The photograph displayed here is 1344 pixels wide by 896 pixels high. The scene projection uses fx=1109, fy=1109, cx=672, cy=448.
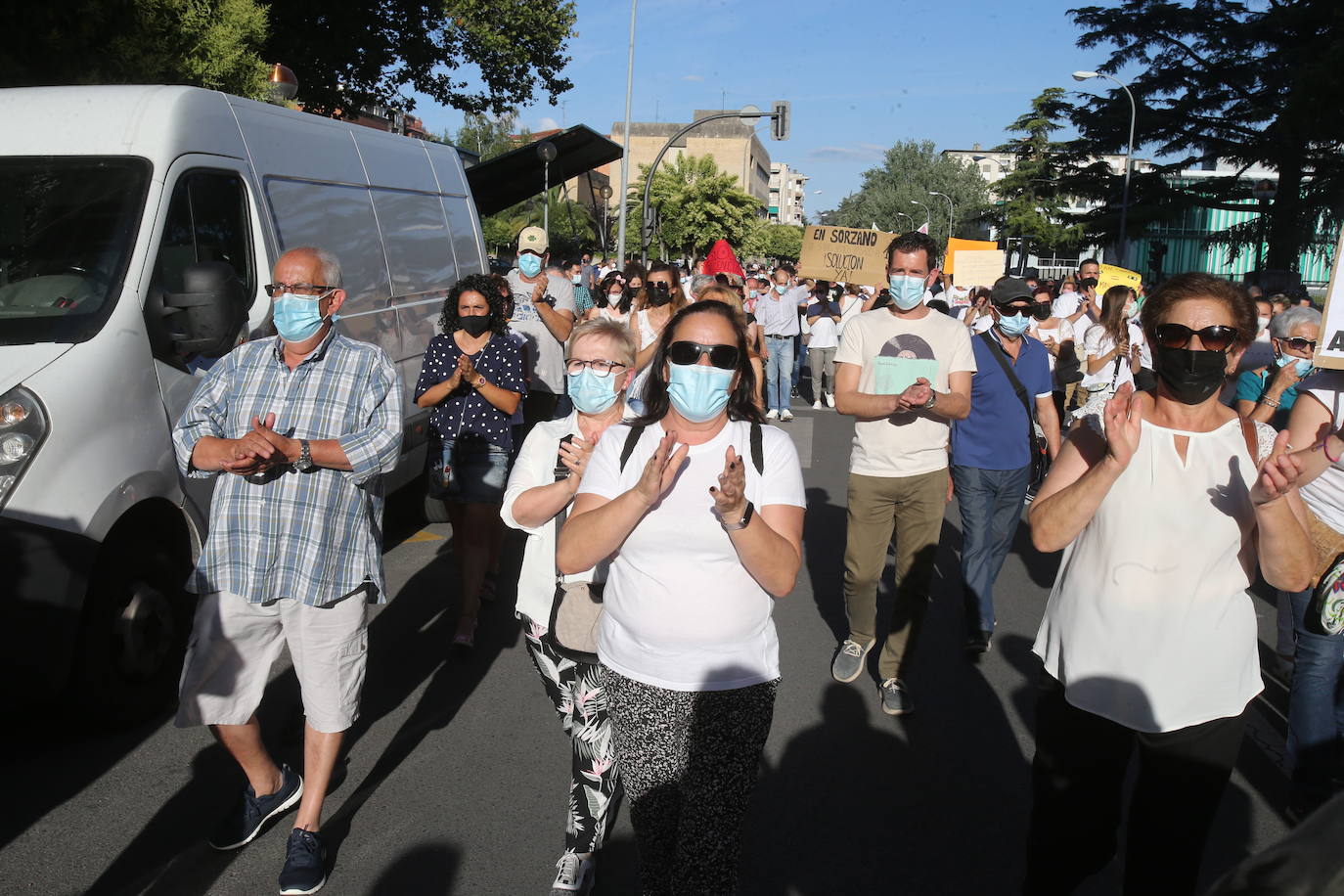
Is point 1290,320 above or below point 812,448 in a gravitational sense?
above

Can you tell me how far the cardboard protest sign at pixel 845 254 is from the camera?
15.8 metres

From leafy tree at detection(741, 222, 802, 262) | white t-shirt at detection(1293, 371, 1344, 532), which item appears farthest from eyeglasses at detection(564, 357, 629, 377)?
leafy tree at detection(741, 222, 802, 262)

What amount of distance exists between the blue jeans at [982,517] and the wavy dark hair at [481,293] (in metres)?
2.58

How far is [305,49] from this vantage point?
15375 mm

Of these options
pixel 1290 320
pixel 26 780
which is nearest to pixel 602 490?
pixel 26 780

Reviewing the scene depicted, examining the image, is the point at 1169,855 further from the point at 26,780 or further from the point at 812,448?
the point at 812,448

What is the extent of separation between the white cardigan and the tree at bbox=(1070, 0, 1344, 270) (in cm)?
3839

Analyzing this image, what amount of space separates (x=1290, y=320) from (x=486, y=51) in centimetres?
1624

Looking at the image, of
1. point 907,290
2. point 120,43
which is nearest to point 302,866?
point 907,290

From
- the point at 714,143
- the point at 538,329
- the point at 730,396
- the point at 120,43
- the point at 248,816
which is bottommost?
the point at 248,816

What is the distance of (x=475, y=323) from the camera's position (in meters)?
5.85

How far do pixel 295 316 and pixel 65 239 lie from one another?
188 centimetres

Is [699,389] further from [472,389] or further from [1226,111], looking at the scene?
[1226,111]

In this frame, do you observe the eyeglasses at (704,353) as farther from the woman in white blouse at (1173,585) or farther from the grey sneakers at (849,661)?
the grey sneakers at (849,661)
